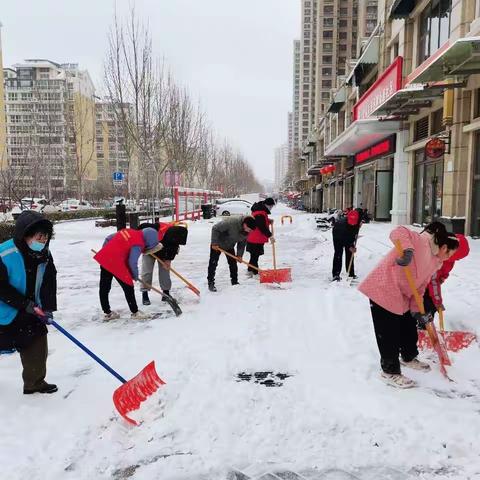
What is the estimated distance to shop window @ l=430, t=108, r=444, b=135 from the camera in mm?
13289

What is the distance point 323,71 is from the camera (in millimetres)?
78625

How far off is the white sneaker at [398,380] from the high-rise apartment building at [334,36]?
265ft

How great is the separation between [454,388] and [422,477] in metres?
1.21

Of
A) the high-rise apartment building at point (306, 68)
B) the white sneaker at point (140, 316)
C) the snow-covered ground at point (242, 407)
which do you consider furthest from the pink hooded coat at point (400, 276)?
the high-rise apartment building at point (306, 68)

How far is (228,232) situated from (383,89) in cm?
941

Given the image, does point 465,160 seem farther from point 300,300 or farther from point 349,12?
point 349,12

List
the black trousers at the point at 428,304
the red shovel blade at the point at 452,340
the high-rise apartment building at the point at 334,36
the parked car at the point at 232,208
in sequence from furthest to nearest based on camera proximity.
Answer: the high-rise apartment building at the point at 334,36 < the parked car at the point at 232,208 < the red shovel blade at the point at 452,340 < the black trousers at the point at 428,304

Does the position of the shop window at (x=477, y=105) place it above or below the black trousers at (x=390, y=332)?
above

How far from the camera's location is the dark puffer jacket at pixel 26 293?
9.92ft

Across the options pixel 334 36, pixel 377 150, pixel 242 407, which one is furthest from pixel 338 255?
pixel 334 36

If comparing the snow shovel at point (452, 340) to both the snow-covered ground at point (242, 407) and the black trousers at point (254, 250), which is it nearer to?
the snow-covered ground at point (242, 407)

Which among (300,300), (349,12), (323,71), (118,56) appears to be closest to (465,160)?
(300,300)

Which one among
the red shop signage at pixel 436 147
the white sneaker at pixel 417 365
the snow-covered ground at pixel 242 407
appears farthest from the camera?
the red shop signage at pixel 436 147

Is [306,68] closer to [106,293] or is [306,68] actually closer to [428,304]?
[106,293]
